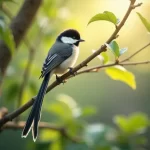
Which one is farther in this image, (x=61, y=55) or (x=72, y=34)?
(x=72, y=34)

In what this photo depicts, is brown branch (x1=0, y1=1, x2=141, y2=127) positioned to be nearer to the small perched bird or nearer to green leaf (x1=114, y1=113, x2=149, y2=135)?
the small perched bird

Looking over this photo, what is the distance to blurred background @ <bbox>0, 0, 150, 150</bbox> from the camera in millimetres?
2041

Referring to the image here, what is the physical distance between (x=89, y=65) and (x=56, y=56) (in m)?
1.41

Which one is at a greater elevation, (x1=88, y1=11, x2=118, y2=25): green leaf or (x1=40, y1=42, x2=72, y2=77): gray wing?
(x1=88, y1=11, x2=118, y2=25): green leaf

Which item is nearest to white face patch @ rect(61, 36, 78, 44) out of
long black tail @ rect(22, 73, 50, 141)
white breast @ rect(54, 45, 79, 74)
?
white breast @ rect(54, 45, 79, 74)

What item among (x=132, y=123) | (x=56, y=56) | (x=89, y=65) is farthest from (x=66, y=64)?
(x=89, y=65)

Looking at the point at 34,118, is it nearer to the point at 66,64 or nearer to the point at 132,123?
the point at 66,64

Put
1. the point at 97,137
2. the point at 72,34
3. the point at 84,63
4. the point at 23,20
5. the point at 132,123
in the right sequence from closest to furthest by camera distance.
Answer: the point at 84,63, the point at 23,20, the point at 97,137, the point at 132,123, the point at 72,34

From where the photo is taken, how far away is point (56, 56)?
192 cm

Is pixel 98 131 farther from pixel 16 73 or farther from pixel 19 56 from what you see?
pixel 19 56

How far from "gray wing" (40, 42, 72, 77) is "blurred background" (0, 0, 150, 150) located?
0.22ft

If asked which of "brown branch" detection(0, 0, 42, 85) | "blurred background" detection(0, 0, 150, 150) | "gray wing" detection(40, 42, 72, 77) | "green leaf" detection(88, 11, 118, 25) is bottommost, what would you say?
"blurred background" detection(0, 0, 150, 150)

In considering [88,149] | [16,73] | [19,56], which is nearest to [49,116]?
[19,56]

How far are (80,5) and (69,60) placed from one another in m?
1.53
